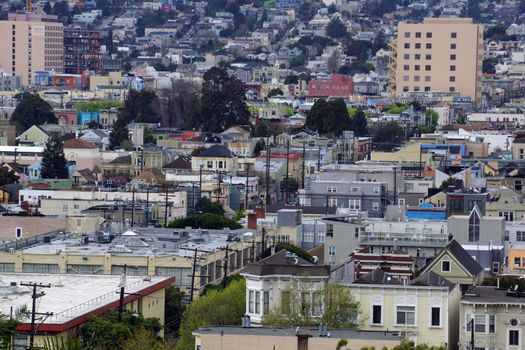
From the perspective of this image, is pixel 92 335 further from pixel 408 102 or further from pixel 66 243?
pixel 408 102

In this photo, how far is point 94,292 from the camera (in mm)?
52094

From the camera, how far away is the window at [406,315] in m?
49.4

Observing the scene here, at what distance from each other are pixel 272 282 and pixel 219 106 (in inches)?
3689

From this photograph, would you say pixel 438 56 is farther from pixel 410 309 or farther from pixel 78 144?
pixel 410 309

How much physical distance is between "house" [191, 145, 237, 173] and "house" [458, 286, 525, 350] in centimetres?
5725

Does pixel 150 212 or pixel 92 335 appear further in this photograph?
pixel 150 212

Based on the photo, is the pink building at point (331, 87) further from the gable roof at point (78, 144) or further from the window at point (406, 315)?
the window at point (406, 315)

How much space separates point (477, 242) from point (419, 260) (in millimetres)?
5926

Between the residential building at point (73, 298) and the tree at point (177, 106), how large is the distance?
3563 inches

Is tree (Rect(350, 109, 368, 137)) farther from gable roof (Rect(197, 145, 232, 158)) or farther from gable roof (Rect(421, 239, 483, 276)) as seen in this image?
gable roof (Rect(421, 239, 483, 276))

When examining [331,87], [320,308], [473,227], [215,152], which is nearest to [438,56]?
[331,87]

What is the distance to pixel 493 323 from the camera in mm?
48875

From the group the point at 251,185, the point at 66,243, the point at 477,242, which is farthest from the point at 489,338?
the point at 251,185

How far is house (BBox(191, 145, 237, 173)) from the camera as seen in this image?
350 feet
